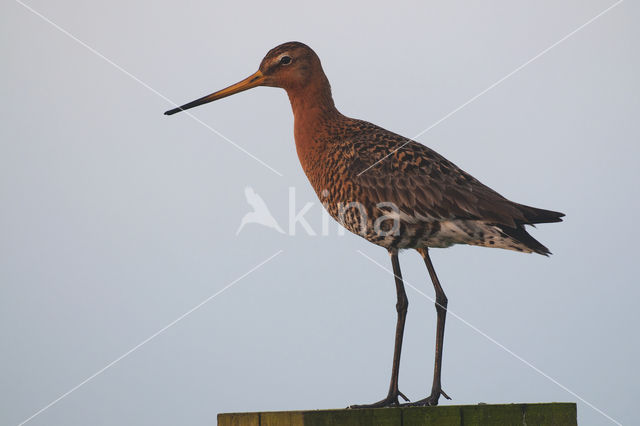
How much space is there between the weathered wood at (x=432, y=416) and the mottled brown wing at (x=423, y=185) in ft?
6.93

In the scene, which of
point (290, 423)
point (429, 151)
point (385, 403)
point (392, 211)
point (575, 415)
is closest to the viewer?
point (290, 423)

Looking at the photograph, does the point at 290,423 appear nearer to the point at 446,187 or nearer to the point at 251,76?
the point at 446,187

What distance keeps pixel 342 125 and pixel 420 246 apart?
143cm

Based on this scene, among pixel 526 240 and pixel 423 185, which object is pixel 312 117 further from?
pixel 526 240

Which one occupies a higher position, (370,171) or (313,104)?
(313,104)

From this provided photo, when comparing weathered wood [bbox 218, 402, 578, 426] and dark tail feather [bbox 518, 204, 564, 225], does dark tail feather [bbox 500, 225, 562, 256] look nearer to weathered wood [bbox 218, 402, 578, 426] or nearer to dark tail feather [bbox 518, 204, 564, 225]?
dark tail feather [bbox 518, 204, 564, 225]

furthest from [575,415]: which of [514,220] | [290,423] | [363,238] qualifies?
[363,238]

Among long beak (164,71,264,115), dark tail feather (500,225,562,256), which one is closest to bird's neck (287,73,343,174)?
long beak (164,71,264,115)

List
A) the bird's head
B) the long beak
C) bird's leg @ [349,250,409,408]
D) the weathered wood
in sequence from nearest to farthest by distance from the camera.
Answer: the weathered wood < bird's leg @ [349,250,409,408] < the bird's head < the long beak

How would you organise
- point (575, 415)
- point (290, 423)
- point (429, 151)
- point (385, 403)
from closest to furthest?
point (290, 423) → point (575, 415) → point (385, 403) → point (429, 151)

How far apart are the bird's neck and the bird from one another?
0.04 ft

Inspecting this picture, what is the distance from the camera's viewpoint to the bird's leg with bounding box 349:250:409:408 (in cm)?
628

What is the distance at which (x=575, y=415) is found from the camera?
4652 millimetres

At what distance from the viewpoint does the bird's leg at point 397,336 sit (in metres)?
6.28
